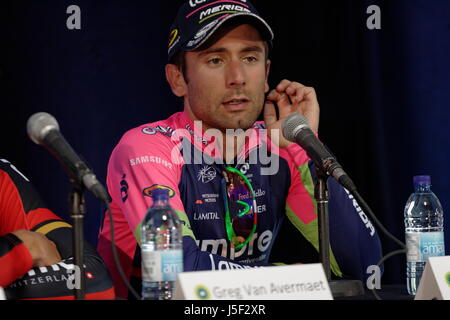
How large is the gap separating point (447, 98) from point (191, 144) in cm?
126

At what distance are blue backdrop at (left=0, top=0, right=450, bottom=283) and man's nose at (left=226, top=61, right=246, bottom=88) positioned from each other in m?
0.71

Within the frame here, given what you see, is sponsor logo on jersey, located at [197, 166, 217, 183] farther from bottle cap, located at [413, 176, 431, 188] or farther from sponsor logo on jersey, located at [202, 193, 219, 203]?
bottle cap, located at [413, 176, 431, 188]

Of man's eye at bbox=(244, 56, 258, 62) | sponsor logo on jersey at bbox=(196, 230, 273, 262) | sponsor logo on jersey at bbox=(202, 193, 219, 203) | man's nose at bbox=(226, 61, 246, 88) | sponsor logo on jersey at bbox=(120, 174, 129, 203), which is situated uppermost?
man's eye at bbox=(244, 56, 258, 62)

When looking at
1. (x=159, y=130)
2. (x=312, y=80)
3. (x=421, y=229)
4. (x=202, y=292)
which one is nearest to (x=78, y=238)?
(x=202, y=292)

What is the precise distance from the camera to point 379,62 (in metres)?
3.19

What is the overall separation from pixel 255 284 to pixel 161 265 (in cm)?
29

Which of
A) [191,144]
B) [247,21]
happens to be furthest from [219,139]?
[247,21]

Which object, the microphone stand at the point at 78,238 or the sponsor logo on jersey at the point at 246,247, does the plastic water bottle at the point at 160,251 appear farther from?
the sponsor logo on jersey at the point at 246,247

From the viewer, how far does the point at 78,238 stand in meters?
1.51

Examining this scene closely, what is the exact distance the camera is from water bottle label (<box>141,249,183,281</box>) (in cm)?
157

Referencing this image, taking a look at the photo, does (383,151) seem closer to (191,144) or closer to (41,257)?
(191,144)

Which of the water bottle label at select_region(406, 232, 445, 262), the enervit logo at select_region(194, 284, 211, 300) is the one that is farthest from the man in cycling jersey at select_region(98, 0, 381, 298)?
the enervit logo at select_region(194, 284, 211, 300)

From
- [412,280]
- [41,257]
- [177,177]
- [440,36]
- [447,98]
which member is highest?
[440,36]

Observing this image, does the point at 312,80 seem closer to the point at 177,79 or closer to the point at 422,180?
the point at 177,79
